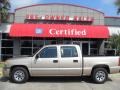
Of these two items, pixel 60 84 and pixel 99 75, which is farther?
pixel 99 75

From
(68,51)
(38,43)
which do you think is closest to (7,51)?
(38,43)

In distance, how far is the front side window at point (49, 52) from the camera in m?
16.3

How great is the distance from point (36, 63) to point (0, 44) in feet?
54.9

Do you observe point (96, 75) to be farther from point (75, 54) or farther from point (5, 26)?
point (5, 26)

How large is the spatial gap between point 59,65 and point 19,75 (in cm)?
200

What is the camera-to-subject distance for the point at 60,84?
15.9 meters

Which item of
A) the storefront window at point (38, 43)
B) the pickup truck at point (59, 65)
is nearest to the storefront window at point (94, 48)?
the storefront window at point (38, 43)

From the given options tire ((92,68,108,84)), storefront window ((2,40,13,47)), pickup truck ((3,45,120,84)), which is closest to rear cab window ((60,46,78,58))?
pickup truck ((3,45,120,84))

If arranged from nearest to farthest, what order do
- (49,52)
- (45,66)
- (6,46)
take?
(45,66)
(49,52)
(6,46)

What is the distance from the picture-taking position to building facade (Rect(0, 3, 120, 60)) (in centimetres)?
3108

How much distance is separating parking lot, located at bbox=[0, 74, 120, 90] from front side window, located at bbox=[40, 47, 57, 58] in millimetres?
1305

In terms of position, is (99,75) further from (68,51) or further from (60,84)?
(60,84)

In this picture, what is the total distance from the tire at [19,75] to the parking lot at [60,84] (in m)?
0.28

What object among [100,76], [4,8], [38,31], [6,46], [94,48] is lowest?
[100,76]
